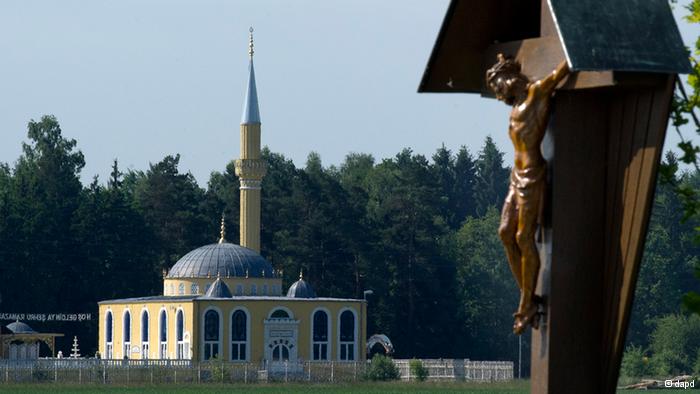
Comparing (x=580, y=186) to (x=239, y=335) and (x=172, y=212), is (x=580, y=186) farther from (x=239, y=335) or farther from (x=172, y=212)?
(x=172, y=212)

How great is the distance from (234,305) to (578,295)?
2736 inches

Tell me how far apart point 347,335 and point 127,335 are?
8.95m

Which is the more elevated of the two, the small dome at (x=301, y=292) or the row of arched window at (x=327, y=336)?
the small dome at (x=301, y=292)

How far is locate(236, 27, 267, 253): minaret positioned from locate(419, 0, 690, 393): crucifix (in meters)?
74.0

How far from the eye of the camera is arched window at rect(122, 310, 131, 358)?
79.7 metres

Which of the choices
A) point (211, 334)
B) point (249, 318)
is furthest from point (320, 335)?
point (211, 334)

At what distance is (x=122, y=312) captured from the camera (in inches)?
3147

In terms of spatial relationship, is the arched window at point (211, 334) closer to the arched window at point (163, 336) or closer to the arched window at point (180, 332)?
the arched window at point (180, 332)

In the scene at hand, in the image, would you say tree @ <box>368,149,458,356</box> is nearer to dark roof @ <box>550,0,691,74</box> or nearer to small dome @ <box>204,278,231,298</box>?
small dome @ <box>204,278,231,298</box>

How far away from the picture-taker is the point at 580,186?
7.72 metres

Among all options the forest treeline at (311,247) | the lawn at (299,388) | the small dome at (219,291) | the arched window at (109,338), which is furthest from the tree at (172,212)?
the lawn at (299,388)

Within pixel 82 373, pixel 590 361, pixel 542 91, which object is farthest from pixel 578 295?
pixel 82 373

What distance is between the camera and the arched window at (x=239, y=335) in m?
77.2

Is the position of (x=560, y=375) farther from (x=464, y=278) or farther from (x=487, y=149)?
(x=487, y=149)
